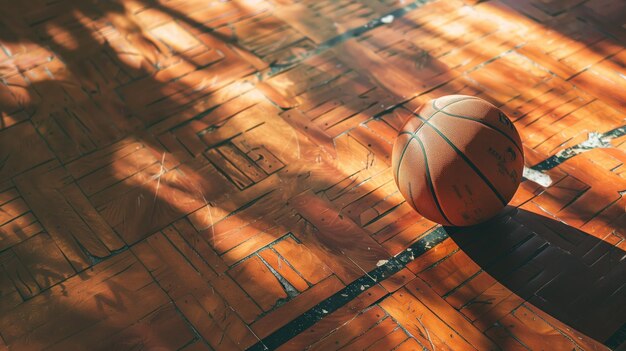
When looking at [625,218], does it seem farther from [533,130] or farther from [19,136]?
[19,136]

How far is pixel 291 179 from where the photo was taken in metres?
3.34

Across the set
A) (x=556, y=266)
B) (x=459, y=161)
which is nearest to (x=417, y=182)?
(x=459, y=161)

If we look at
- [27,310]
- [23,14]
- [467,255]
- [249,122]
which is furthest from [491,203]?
[23,14]

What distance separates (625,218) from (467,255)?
74 cm

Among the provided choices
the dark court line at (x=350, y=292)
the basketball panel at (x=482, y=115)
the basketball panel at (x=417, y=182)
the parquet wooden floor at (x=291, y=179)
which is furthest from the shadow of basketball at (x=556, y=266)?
the basketball panel at (x=482, y=115)

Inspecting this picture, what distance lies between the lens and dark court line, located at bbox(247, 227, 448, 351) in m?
2.72

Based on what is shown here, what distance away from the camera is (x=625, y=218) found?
3.09 meters

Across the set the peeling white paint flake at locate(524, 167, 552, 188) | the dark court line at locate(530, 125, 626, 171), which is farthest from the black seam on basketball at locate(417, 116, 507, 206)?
the dark court line at locate(530, 125, 626, 171)

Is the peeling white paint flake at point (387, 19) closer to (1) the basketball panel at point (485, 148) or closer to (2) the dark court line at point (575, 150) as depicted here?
(2) the dark court line at point (575, 150)

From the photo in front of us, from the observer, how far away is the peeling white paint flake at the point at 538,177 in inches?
128

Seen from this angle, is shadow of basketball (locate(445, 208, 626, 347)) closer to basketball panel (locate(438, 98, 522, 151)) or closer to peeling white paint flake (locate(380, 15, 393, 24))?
basketball panel (locate(438, 98, 522, 151))

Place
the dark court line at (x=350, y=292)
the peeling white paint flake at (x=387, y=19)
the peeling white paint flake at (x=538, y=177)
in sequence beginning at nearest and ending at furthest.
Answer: the dark court line at (x=350, y=292)
the peeling white paint flake at (x=538, y=177)
the peeling white paint flake at (x=387, y=19)

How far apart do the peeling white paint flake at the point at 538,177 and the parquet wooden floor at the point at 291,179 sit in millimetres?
16

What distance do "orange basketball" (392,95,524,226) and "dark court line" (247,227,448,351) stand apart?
6.4 inches
